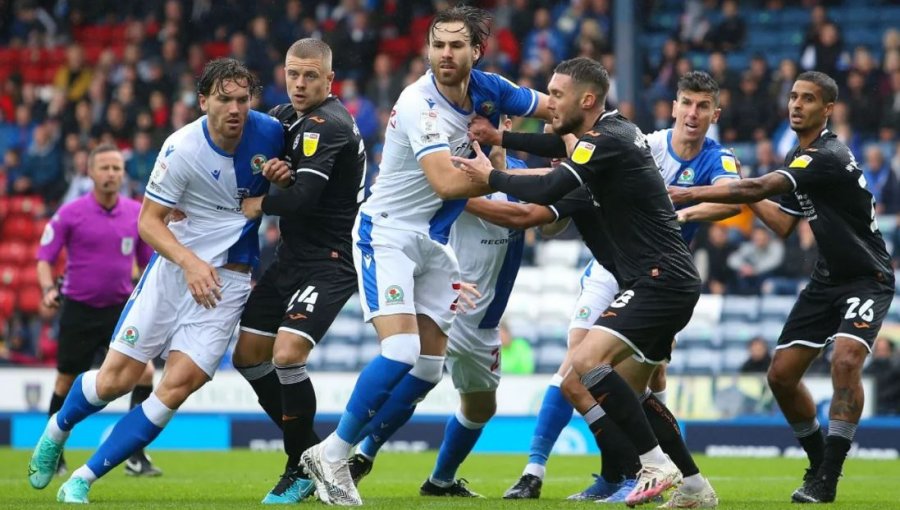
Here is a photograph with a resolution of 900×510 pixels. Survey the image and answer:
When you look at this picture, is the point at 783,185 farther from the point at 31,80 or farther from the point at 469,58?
the point at 31,80

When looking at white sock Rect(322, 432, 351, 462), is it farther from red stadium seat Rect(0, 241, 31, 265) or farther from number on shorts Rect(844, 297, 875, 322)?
red stadium seat Rect(0, 241, 31, 265)

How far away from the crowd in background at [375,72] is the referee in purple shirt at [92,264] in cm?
595

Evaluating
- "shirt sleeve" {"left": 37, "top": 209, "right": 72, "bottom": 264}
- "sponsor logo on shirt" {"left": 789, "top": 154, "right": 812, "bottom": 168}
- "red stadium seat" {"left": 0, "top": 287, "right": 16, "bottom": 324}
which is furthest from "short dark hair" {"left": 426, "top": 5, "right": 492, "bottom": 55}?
"red stadium seat" {"left": 0, "top": 287, "right": 16, "bottom": 324}

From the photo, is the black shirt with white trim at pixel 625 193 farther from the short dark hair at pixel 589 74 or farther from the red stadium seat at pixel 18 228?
the red stadium seat at pixel 18 228

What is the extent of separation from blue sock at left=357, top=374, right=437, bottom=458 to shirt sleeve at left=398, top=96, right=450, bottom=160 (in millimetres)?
1479

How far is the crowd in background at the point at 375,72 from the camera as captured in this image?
60.1 ft

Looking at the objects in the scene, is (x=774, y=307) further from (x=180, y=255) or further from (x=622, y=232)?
(x=180, y=255)

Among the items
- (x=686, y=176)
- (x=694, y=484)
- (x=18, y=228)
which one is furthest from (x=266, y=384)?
(x=18, y=228)

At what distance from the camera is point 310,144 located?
812 centimetres

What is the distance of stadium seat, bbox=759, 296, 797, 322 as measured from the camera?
16938 millimetres

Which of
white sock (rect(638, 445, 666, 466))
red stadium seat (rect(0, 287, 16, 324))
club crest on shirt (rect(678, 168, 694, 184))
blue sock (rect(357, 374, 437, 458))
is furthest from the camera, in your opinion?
red stadium seat (rect(0, 287, 16, 324))

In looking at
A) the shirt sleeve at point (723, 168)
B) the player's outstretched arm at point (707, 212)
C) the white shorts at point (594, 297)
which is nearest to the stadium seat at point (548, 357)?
the white shorts at point (594, 297)

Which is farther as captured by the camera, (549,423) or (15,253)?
(15,253)

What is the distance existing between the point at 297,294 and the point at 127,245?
407 cm
